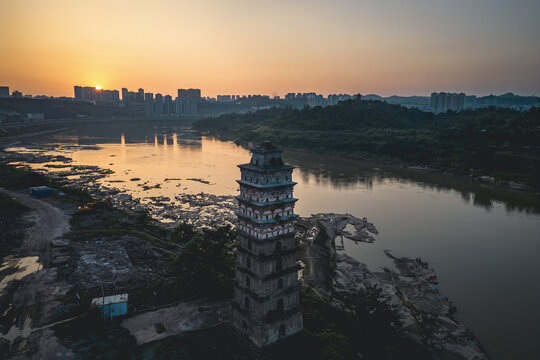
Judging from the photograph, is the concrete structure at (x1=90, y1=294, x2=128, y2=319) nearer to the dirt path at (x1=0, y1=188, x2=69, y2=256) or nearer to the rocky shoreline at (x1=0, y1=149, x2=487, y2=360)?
the rocky shoreline at (x1=0, y1=149, x2=487, y2=360)

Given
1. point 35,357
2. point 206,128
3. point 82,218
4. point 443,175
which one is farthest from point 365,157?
point 206,128

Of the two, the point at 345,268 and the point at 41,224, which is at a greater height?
the point at 41,224

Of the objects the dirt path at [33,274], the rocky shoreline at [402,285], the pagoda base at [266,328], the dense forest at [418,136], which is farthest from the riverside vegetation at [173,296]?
the dense forest at [418,136]

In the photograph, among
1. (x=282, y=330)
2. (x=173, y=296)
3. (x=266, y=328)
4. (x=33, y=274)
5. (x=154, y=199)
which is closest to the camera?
(x=266, y=328)

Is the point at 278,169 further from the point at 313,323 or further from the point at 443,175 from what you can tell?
the point at 443,175

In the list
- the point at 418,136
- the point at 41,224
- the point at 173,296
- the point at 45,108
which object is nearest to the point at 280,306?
the point at 173,296

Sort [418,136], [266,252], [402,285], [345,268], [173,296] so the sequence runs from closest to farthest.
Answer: [266,252], [173,296], [402,285], [345,268], [418,136]

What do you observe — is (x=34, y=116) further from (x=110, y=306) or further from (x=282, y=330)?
(x=282, y=330)
